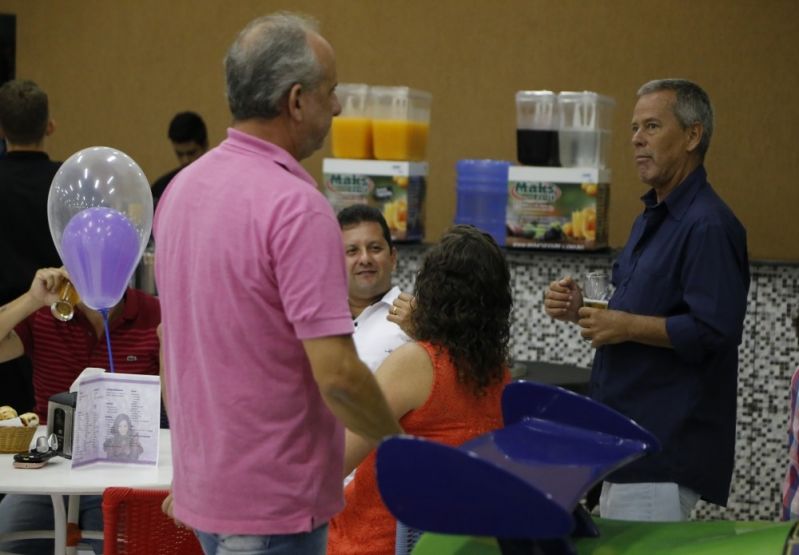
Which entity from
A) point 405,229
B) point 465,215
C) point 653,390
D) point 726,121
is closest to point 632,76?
point 726,121

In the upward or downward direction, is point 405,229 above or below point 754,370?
above

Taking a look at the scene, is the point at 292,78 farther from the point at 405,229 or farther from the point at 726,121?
the point at 726,121

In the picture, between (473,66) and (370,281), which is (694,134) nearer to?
(370,281)

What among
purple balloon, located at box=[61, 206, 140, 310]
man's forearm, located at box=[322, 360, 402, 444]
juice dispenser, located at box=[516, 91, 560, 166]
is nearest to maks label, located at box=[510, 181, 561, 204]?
juice dispenser, located at box=[516, 91, 560, 166]

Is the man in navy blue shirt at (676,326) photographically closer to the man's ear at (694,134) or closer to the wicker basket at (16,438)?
the man's ear at (694,134)

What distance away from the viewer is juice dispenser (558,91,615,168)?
4.90 meters

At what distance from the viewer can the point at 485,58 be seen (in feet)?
21.1

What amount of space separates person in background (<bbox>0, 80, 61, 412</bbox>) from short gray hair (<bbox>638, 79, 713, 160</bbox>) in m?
2.05

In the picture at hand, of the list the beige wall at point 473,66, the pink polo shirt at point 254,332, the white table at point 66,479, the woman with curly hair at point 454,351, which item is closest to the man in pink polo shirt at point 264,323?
the pink polo shirt at point 254,332

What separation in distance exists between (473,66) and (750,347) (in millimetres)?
2354

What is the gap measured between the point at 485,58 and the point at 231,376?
472 centimetres

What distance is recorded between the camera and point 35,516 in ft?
11.7

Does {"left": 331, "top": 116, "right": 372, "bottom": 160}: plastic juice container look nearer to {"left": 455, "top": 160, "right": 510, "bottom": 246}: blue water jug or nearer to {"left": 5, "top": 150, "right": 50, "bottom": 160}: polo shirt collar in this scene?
{"left": 455, "top": 160, "right": 510, "bottom": 246}: blue water jug

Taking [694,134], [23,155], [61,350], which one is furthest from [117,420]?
[694,134]
